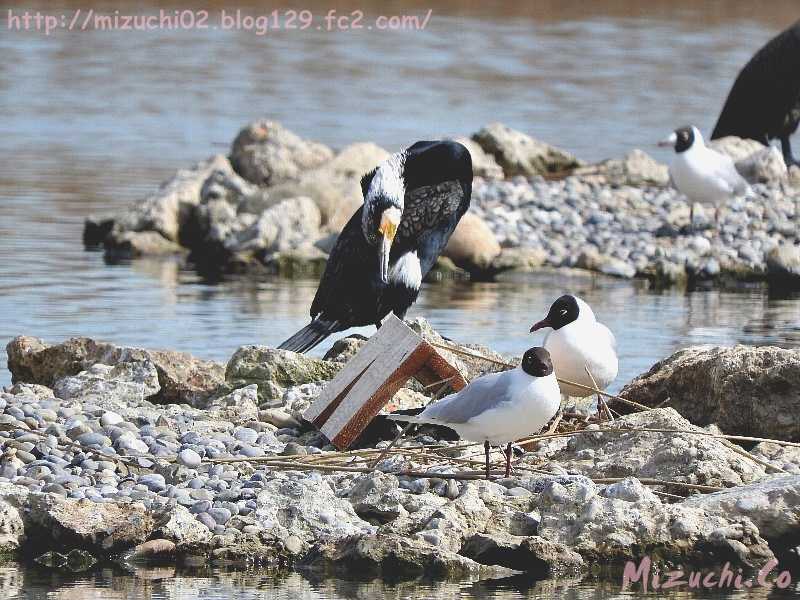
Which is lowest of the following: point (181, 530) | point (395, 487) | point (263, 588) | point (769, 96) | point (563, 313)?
point (263, 588)

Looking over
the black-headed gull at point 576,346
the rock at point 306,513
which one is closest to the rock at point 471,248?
the black-headed gull at point 576,346

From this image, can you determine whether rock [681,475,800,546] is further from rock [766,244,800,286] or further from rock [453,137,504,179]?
rock [453,137,504,179]

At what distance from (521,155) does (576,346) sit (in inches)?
481

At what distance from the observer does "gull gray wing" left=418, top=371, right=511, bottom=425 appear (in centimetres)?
701

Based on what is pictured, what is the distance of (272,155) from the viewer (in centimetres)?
1903

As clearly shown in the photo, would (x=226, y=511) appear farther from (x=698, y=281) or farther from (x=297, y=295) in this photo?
(x=698, y=281)

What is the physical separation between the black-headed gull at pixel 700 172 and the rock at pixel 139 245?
4768mm

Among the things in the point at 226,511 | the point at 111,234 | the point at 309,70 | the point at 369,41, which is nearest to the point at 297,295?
the point at 111,234

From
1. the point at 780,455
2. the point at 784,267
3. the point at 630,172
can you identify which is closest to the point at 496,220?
the point at 784,267

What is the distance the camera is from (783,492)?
6.85 m

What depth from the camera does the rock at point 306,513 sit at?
22.1 feet

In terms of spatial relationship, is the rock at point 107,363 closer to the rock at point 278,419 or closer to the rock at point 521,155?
the rock at point 278,419

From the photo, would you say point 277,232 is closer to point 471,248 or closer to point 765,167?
point 471,248

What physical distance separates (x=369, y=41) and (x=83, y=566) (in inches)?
1327
